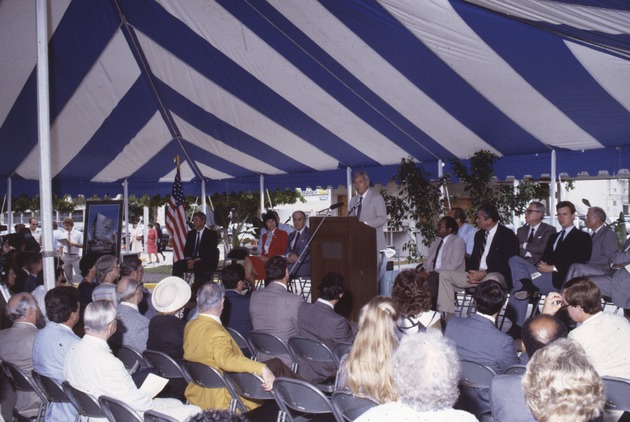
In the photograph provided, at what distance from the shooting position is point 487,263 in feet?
21.0

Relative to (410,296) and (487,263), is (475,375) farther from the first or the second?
(487,263)

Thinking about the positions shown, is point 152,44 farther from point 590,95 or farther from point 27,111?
point 590,95

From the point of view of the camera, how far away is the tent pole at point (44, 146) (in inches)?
200

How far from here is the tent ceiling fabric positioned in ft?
16.4

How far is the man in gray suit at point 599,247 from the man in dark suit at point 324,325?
2.80 meters

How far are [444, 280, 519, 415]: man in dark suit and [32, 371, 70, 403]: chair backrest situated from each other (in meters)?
2.05

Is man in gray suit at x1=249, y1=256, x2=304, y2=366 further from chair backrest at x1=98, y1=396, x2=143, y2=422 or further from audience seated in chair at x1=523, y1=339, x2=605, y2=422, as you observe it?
audience seated in chair at x1=523, y1=339, x2=605, y2=422

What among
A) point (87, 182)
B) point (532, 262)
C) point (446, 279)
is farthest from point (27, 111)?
point (532, 262)

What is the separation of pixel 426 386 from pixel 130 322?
2659 mm

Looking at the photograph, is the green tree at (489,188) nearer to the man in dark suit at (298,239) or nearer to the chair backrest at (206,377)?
the man in dark suit at (298,239)

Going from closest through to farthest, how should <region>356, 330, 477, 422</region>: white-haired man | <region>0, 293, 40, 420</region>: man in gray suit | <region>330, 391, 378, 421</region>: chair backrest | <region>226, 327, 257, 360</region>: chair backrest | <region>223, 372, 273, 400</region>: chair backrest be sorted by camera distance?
<region>356, 330, 477, 422</region>: white-haired man, <region>330, 391, 378, 421</region>: chair backrest, <region>223, 372, 273, 400</region>: chair backrest, <region>0, 293, 40, 420</region>: man in gray suit, <region>226, 327, 257, 360</region>: chair backrest

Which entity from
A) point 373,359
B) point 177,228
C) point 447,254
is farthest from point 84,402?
point 177,228

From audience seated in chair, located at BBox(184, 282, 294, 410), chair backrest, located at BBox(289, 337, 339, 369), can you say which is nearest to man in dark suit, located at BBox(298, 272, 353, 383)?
chair backrest, located at BBox(289, 337, 339, 369)

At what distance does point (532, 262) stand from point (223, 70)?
4.14 meters
